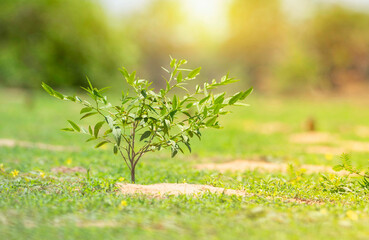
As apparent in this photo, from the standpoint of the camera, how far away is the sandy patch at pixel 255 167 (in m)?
8.05

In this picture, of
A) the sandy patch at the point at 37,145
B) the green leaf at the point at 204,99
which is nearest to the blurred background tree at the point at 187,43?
the sandy patch at the point at 37,145

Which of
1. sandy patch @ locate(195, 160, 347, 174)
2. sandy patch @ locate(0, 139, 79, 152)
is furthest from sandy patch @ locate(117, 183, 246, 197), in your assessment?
sandy patch @ locate(0, 139, 79, 152)

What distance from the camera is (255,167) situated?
27.7 ft

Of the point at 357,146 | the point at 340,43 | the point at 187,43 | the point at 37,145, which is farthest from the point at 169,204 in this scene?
the point at 187,43

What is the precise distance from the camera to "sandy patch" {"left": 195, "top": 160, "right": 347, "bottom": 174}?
8.05m

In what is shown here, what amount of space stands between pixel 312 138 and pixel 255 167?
6712 millimetres

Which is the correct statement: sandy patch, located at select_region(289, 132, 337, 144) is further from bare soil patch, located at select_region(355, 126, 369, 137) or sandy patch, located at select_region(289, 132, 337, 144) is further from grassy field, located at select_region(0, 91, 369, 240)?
grassy field, located at select_region(0, 91, 369, 240)

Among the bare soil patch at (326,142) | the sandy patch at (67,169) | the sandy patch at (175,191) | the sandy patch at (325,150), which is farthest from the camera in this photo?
the bare soil patch at (326,142)

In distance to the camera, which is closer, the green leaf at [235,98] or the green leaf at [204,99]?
the green leaf at [235,98]

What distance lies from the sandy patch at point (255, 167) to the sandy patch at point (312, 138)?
16.0ft

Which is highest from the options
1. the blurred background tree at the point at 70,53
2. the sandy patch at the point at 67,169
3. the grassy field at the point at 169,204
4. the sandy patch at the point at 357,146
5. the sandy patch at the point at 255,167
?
the blurred background tree at the point at 70,53

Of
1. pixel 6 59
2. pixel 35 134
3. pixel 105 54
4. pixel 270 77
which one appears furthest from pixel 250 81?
pixel 35 134

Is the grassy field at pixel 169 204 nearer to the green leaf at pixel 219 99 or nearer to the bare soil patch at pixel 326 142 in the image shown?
the green leaf at pixel 219 99

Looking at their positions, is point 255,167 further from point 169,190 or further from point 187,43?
point 187,43
